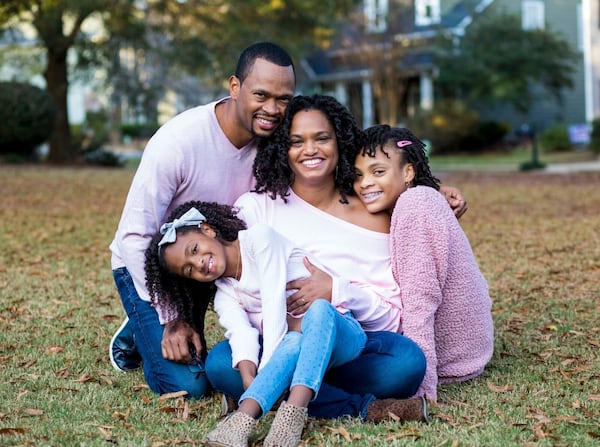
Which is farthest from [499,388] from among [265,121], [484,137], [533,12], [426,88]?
[533,12]

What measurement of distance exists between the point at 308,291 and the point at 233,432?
84 cm

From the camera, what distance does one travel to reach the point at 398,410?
3887 millimetres

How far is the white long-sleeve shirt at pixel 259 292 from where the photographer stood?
155 inches

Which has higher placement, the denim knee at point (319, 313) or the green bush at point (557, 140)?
the green bush at point (557, 140)

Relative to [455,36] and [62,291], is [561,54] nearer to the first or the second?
[455,36]

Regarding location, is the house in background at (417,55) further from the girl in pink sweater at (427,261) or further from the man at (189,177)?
the girl in pink sweater at (427,261)

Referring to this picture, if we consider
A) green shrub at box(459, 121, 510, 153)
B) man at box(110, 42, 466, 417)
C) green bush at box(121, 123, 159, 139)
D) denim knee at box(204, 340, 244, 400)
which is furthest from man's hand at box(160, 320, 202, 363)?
green bush at box(121, 123, 159, 139)

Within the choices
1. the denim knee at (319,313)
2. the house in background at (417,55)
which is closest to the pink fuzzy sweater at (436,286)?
the denim knee at (319,313)

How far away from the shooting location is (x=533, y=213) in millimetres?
12242

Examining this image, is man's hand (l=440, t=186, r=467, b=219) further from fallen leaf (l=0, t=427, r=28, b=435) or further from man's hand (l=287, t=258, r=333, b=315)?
fallen leaf (l=0, t=427, r=28, b=435)

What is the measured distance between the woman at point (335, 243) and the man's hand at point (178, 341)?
0.87ft

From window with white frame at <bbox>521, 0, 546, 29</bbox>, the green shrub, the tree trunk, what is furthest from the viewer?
window with white frame at <bbox>521, 0, 546, 29</bbox>

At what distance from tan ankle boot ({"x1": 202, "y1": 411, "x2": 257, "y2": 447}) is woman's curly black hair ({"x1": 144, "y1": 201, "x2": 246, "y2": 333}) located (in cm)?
95

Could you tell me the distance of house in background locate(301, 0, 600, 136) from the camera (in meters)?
28.3
